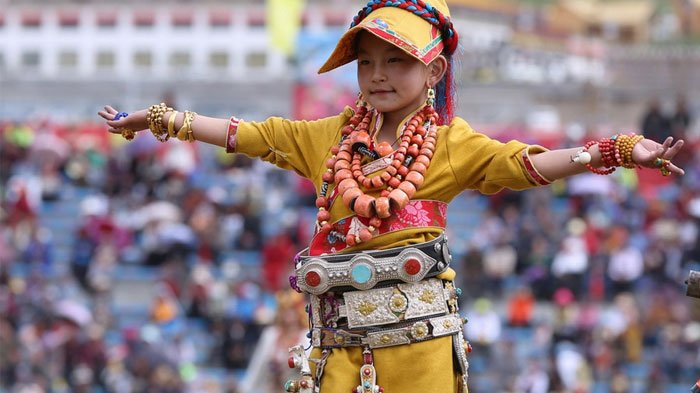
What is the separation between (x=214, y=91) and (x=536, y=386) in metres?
28.4

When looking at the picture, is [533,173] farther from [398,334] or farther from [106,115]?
[106,115]

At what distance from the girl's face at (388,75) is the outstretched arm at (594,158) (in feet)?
1.92

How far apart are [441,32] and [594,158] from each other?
0.86 m

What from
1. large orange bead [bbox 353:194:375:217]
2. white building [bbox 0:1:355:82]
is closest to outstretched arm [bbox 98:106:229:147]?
large orange bead [bbox 353:194:375:217]

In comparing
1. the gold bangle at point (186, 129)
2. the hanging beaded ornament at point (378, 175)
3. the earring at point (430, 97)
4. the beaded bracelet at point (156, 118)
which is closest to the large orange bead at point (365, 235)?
the hanging beaded ornament at point (378, 175)

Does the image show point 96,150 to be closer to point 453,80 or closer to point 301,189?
point 301,189

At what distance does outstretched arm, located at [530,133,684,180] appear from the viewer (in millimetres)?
5512

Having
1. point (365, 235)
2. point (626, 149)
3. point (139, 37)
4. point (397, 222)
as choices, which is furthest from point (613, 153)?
point (139, 37)

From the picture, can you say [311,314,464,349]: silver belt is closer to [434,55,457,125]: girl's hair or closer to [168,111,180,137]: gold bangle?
[434,55,457,125]: girl's hair

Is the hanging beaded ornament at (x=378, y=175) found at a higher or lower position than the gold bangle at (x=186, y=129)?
lower

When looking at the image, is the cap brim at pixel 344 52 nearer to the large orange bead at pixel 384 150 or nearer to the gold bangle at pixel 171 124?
the large orange bead at pixel 384 150

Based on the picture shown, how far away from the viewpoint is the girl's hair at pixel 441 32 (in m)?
6.07

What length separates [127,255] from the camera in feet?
63.0

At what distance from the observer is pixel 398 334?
5.98 m
